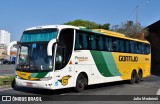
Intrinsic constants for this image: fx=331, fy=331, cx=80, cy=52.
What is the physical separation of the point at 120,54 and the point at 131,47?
224cm

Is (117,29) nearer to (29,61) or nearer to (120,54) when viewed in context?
(120,54)

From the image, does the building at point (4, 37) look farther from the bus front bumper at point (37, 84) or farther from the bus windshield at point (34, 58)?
the bus front bumper at point (37, 84)

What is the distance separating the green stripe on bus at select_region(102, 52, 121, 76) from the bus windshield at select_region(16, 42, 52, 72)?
204 inches

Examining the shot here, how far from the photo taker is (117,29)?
55281mm

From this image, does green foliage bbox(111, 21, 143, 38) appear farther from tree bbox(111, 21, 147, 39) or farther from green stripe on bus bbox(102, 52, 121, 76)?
green stripe on bus bbox(102, 52, 121, 76)

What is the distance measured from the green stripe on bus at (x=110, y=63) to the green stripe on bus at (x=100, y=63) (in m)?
0.26

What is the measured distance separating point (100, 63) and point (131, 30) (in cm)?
3613

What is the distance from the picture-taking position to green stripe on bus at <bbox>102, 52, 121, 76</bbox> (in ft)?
63.1

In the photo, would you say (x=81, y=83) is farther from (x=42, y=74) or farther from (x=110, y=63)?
(x=110, y=63)

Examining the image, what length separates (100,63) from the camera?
18.6 m

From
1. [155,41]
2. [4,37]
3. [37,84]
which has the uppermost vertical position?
[4,37]

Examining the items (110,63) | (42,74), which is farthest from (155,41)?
(42,74)

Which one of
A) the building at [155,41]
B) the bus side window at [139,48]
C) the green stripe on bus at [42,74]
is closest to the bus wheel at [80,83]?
the green stripe on bus at [42,74]

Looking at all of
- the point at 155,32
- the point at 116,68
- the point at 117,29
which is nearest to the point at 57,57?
the point at 116,68
